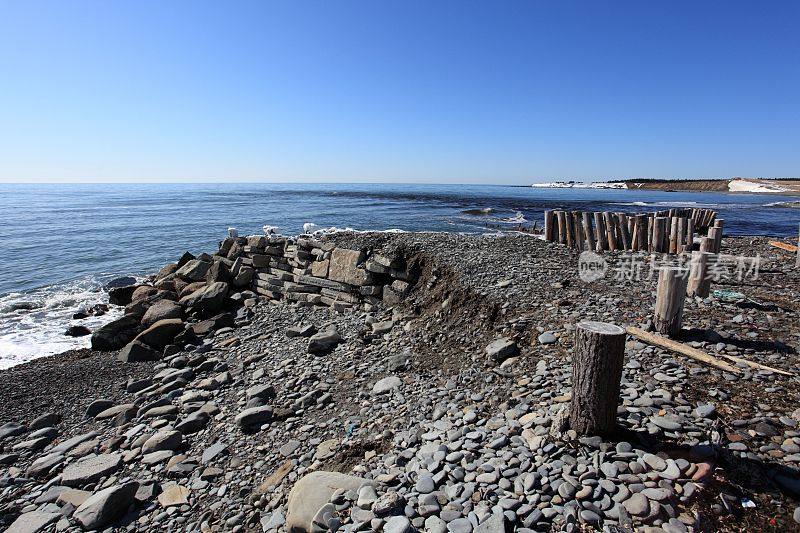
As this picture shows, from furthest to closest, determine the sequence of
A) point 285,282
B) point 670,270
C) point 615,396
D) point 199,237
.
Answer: point 199,237
point 285,282
point 670,270
point 615,396

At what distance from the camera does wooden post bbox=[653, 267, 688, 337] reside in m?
5.54

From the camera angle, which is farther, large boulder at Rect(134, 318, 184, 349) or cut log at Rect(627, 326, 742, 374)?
large boulder at Rect(134, 318, 184, 349)

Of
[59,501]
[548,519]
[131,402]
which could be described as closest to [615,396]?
[548,519]

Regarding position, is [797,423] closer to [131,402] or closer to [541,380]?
[541,380]

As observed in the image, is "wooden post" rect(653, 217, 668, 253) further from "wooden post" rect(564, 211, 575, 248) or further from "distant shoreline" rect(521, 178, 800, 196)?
"distant shoreline" rect(521, 178, 800, 196)

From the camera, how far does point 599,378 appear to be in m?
3.66

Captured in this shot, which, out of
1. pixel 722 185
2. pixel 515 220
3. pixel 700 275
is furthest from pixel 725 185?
pixel 700 275

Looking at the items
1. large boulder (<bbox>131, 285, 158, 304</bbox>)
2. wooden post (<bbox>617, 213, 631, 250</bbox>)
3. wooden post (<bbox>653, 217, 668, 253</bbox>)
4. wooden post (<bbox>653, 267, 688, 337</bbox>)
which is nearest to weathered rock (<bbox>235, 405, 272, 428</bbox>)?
wooden post (<bbox>653, 267, 688, 337</bbox>)

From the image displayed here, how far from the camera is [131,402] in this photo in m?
7.00

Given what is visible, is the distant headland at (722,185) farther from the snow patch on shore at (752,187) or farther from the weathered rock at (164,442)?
the weathered rock at (164,442)

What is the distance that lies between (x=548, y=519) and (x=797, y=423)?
2823 millimetres

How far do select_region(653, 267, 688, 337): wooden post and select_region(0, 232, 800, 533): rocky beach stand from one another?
0.27 meters

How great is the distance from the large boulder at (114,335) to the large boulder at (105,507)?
6.05 metres

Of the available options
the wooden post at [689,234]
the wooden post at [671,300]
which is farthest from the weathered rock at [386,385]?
the wooden post at [689,234]
